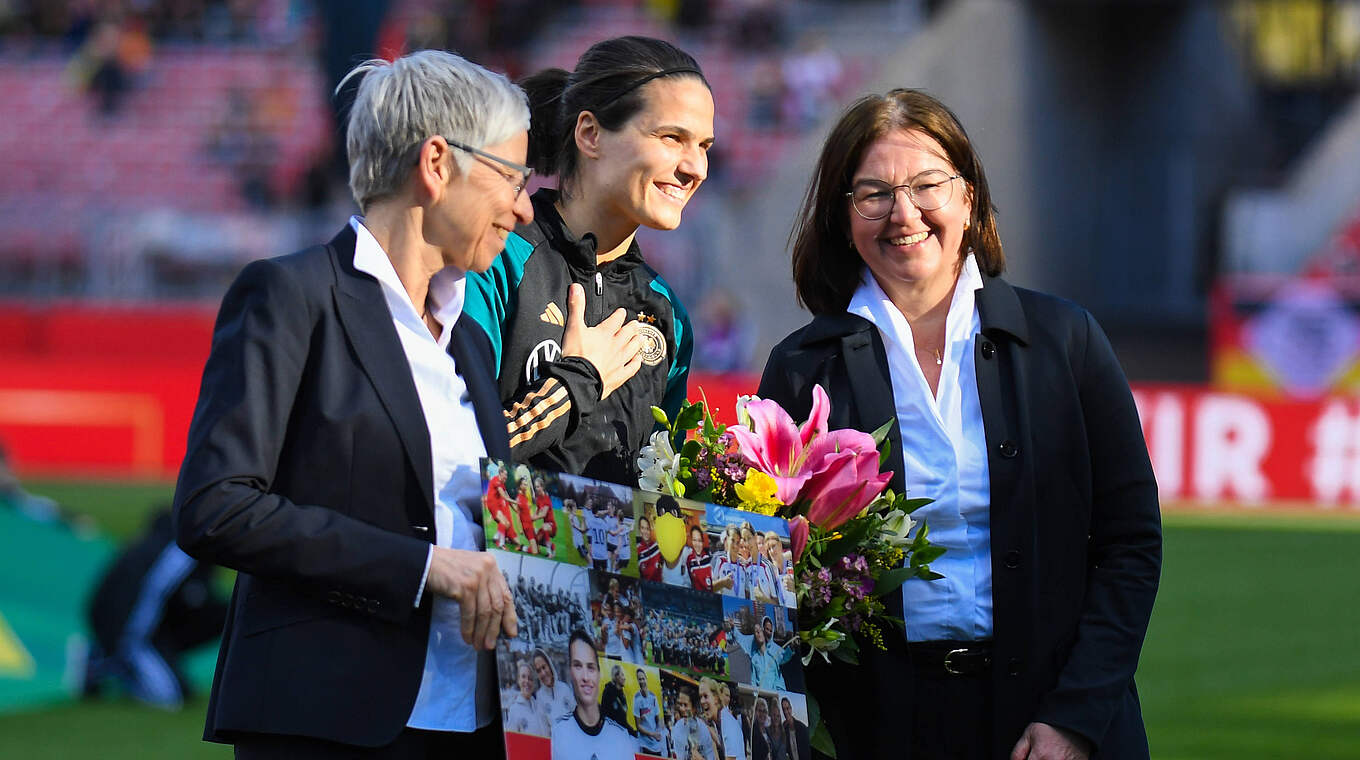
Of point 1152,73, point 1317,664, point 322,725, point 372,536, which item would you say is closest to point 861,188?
point 372,536

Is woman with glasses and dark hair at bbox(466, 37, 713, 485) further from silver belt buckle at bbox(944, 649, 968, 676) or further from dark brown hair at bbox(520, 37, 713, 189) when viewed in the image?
silver belt buckle at bbox(944, 649, 968, 676)

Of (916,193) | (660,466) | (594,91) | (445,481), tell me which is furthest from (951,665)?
(594,91)

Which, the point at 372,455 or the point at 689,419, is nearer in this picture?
the point at 372,455

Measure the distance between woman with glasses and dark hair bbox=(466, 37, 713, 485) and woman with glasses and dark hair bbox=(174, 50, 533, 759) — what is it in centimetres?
34

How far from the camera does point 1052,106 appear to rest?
23.9 metres

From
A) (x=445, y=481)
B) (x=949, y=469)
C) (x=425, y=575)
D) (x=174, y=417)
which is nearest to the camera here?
(x=425, y=575)

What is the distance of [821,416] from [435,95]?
805mm

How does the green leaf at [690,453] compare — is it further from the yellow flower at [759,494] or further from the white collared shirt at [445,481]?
the white collared shirt at [445,481]

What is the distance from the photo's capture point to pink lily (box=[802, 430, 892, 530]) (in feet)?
8.79

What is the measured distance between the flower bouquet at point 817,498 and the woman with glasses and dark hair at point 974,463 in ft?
0.62

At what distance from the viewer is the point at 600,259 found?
10.9ft

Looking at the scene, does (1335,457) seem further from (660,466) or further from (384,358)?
(384,358)

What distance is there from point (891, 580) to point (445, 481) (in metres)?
0.74

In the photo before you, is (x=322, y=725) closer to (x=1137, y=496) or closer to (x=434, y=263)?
(x=434, y=263)
